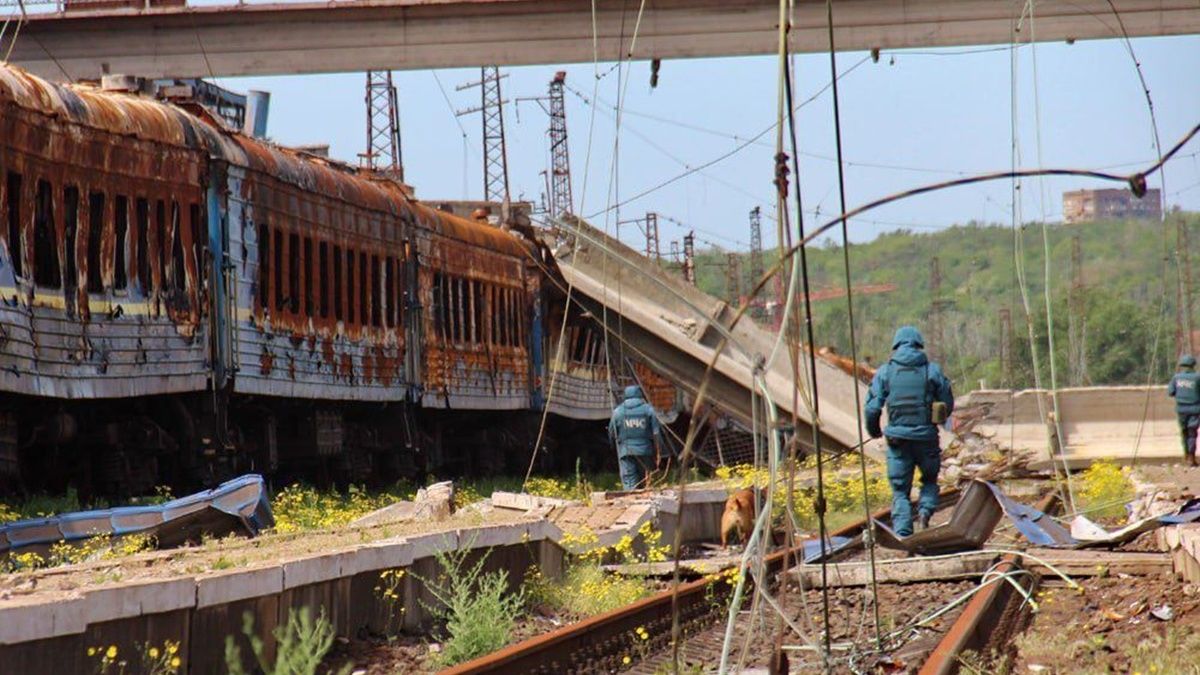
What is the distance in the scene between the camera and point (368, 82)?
60.2 m

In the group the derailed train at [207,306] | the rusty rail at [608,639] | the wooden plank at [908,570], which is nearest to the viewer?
the rusty rail at [608,639]

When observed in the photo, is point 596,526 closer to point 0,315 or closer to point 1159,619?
point 0,315

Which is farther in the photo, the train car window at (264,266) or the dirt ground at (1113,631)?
the train car window at (264,266)

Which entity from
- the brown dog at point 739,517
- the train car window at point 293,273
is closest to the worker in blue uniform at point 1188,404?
the train car window at point 293,273

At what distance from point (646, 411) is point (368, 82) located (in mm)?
41571

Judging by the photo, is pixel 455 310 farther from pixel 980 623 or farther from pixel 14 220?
pixel 980 623

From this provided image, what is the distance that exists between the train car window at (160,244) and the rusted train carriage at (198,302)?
3cm

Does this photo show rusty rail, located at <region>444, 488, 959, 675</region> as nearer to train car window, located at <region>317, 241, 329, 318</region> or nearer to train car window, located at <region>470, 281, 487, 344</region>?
train car window, located at <region>317, 241, 329, 318</region>

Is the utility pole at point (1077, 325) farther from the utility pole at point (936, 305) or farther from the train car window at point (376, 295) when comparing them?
the train car window at point (376, 295)

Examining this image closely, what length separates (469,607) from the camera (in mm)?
10258

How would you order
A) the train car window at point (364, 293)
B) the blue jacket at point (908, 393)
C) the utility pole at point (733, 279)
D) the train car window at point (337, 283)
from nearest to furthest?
1. the blue jacket at point (908, 393)
2. the train car window at point (337, 283)
3. the train car window at point (364, 293)
4. the utility pole at point (733, 279)

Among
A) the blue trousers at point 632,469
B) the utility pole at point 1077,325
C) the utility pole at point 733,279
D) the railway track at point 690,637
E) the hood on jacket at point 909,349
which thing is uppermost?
the utility pole at point 733,279

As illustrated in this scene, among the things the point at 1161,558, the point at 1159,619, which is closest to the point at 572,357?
the point at 1161,558

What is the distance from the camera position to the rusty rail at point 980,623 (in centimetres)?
846
